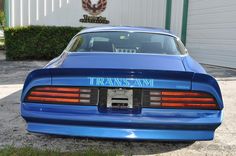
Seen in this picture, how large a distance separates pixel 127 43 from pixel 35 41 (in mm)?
8661

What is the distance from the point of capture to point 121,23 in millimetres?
14555

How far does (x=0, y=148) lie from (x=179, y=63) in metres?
2.11

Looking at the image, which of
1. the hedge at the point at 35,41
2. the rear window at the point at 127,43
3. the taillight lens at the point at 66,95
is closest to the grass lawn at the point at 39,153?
the taillight lens at the point at 66,95

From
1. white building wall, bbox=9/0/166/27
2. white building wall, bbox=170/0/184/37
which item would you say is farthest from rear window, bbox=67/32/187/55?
white building wall, bbox=170/0/184/37

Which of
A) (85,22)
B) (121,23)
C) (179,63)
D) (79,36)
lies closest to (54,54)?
(85,22)

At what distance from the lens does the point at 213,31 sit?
42.8 ft

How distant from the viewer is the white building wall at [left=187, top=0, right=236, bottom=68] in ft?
39.8

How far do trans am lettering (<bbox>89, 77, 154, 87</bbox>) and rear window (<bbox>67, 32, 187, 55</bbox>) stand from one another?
0.94 metres

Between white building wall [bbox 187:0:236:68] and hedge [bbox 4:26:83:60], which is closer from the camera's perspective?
white building wall [bbox 187:0:236:68]

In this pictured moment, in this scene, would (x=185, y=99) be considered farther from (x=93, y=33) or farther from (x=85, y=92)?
(x=93, y=33)

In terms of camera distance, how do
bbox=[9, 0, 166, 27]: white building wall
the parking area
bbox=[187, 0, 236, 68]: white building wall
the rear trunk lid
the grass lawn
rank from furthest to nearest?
bbox=[9, 0, 166, 27]: white building wall < bbox=[187, 0, 236, 68]: white building wall < the parking area < the grass lawn < the rear trunk lid

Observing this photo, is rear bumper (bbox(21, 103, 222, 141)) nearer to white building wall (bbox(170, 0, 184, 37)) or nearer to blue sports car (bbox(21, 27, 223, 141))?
blue sports car (bbox(21, 27, 223, 141))

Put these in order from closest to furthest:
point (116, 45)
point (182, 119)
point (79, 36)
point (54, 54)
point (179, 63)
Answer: point (182, 119)
point (179, 63)
point (116, 45)
point (79, 36)
point (54, 54)

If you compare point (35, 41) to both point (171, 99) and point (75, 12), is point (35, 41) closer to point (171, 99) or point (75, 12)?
point (75, 12)
